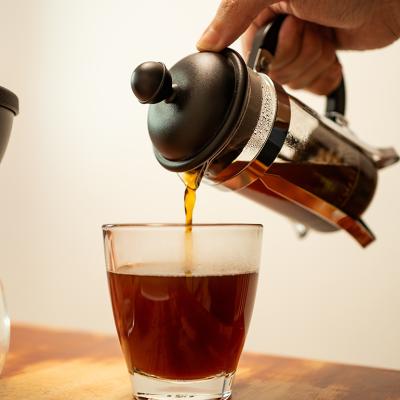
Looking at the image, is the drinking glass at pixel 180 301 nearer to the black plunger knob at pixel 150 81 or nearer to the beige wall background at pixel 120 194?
the black plunger knob at pixel 150 81

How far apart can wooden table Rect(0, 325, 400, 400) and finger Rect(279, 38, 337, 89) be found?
603 mm

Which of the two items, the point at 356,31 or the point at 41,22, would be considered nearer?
the point at 356,31

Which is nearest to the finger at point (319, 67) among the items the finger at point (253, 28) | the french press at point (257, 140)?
the finger at point (253, 28)

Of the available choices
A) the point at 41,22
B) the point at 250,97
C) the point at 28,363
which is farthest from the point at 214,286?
the point at 41,22

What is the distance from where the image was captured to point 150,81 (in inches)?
22.2

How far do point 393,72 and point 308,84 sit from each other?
1.95 feet

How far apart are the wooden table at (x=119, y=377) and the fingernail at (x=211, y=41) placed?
1.26 feet

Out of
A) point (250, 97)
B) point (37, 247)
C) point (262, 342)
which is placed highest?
point (250, 97)

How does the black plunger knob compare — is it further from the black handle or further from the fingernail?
the black handle

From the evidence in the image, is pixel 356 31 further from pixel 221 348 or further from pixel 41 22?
pixel 41 22

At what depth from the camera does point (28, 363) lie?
739 millimetres

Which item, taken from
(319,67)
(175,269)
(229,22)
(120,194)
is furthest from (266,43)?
(120,194)

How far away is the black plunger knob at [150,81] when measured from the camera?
0.56 metres

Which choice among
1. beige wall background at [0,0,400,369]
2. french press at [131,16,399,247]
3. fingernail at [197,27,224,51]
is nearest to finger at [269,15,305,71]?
french press at [131,16,399,247]
